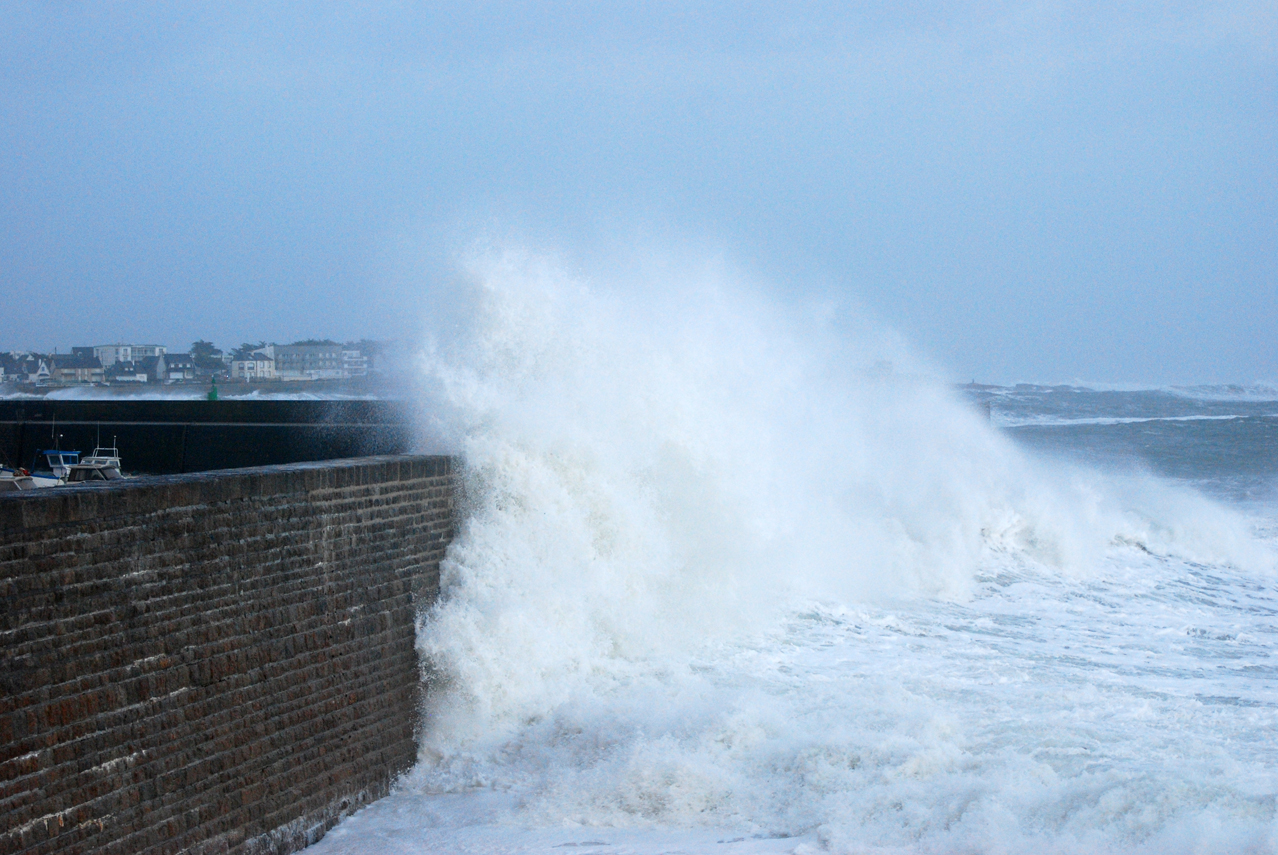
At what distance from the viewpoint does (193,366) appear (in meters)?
48.1

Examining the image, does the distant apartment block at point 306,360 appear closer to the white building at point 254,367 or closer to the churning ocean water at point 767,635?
the white building at point 254,367

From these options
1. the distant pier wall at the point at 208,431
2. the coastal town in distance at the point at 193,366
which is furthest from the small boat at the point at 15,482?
the coastal town in distance at the point at 193,366

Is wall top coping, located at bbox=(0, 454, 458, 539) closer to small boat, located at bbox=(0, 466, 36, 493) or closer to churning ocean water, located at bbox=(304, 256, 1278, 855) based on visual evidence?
churning ocean water, located at bbox=(304, 256, 1278, 855)

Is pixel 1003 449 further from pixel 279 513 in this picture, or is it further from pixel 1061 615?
pixel 279 513

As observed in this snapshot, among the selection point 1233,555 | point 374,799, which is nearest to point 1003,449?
point 1233,555

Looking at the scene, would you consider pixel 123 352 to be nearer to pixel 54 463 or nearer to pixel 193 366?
pixel 193 366

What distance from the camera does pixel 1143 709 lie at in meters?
7.26

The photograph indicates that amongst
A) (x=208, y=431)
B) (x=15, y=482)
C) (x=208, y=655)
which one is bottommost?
(x=208, y=655)

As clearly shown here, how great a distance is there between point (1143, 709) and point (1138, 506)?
10.9 metres

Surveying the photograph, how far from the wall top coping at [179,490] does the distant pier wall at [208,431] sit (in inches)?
81.7

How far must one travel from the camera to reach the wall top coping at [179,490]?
4.39 metres

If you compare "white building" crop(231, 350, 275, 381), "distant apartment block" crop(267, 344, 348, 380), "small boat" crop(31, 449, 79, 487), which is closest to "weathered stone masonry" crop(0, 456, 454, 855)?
"small boat" crop(31, 449, 79, 487)

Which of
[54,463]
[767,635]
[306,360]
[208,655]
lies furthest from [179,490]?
[306,360]

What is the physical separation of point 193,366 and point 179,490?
1837 inches
